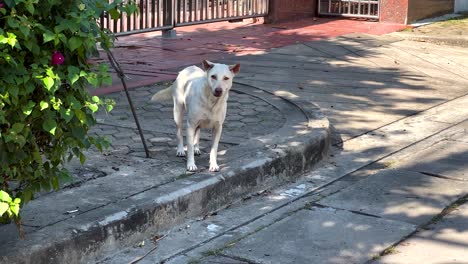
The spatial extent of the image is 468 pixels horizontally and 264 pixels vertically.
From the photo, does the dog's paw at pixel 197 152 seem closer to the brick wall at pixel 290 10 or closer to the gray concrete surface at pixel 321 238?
the gray concrete surface at pixel 321 238

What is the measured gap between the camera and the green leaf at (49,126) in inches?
183

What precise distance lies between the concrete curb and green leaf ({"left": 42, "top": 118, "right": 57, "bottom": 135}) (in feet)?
2.49

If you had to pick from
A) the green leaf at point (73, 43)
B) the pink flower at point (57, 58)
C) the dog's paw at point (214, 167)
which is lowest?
the dog's paw at point (214, 167)

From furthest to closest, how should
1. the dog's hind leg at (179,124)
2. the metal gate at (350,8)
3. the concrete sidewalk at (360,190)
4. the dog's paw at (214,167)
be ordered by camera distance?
1. the metal gate at (350,8)
2. the dog's hind leg at (179,124)
3. the dog's paw at (214,167)
4. the concrete sidewalk at (360,190)

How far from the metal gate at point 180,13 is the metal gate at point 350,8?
5.76ft

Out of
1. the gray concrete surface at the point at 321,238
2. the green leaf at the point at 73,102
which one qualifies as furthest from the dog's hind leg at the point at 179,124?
the green leaf at the point at 73,102

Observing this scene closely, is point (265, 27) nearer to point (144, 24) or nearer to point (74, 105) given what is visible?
point (144, 24)

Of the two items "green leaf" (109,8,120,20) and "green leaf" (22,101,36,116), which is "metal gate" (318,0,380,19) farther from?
"green leaf" (22,101,36,116)

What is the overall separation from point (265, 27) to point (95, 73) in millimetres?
12049

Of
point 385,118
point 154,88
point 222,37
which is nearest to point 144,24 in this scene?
point 222,37

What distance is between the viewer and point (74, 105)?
471 cm

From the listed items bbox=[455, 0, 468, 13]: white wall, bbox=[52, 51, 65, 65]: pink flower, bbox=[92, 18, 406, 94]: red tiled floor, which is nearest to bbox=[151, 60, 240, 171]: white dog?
bbox=[52, 51, 65, 65]: pink flower

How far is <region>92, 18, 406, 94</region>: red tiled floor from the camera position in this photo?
11812mm

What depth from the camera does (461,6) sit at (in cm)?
1928
